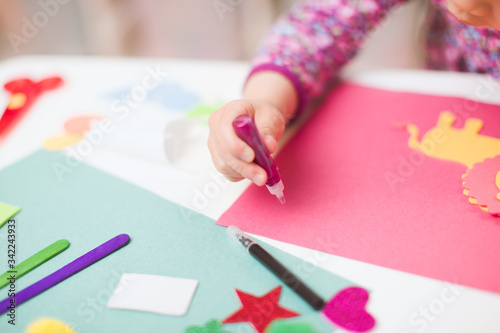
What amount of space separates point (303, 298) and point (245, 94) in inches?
13.4

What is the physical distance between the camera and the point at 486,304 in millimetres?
367

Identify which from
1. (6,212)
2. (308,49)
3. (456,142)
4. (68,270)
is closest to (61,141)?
(6,212)

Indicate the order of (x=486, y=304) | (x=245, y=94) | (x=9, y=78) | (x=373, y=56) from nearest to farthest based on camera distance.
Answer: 1. (x=486, y=304)
2. (x=245, y=94)
3. (x=9, y=78)
4. (x=373, y=56)

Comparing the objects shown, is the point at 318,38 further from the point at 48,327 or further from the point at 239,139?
the point at 48,327

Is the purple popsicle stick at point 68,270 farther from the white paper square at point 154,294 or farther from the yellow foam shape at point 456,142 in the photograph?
the yellow foam shape at point 456,142

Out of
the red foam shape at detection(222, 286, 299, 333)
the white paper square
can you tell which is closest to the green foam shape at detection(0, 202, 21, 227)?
the white paper square

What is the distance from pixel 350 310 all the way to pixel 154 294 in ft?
0.57

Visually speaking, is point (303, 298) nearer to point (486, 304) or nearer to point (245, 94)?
point (486, 304)

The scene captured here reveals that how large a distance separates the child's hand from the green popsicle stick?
0.18m

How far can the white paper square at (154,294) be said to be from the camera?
396 mm

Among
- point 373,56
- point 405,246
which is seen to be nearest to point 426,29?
point 405,246

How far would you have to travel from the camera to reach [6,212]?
20.8 inches

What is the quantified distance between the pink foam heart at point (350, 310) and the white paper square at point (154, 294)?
12 centimetres

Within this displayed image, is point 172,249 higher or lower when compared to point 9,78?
lower
